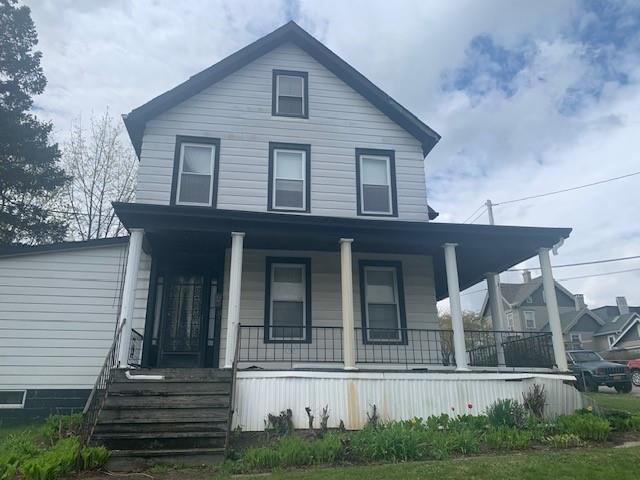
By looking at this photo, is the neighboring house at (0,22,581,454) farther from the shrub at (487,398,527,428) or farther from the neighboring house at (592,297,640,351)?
the neighboring house at (592,297,640,351)

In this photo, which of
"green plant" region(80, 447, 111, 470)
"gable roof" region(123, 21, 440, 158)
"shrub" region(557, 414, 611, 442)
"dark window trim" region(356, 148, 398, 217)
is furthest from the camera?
"gable roof" region(123, 21, 440, 158)

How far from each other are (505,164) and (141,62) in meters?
15.3

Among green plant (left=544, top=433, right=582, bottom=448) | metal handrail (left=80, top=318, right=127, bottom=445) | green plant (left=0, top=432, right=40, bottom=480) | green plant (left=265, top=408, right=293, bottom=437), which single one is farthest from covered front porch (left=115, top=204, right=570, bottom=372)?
green plant (left=0, top=432, right=40, bottom=480)

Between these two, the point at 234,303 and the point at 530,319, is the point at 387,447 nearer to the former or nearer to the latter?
the point at 234,303

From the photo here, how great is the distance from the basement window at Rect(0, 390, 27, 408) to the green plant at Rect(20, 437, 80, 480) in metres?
4.27

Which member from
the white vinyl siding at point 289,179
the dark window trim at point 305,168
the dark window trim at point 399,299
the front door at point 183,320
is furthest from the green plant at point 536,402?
the front door at point 183,320

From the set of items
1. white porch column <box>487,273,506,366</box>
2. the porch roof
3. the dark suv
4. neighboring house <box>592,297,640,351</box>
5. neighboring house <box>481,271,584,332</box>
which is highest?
neighboring house <box>481,271,584,332</box>

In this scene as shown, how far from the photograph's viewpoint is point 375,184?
466 inches

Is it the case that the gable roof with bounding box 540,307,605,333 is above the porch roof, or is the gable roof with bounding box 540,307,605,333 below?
above

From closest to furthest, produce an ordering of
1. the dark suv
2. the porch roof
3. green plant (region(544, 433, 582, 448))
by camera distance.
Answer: green plant (region(544, 433, 582, 448)) → the porch roof → the dark suv

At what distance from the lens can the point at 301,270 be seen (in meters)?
10.9

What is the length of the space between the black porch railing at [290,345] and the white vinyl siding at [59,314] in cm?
233

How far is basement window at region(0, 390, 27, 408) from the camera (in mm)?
9273

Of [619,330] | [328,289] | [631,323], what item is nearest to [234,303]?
[328,289]
